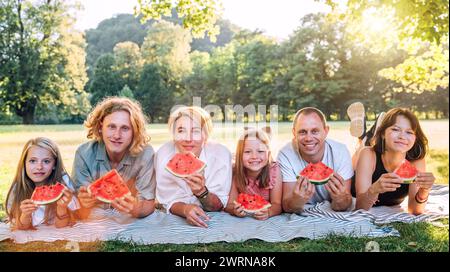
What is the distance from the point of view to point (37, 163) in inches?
183

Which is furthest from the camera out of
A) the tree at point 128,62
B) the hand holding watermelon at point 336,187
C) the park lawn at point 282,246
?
the tree at point 128,62

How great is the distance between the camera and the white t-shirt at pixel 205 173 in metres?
4.74

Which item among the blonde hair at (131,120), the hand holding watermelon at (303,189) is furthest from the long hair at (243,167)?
the blonde hair at (131,120)

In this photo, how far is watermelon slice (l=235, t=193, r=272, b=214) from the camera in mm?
4809

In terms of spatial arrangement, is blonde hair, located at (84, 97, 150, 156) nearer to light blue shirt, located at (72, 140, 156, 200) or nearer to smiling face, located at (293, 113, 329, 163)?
light blue shirt, located at (72, 140, 156, 200)

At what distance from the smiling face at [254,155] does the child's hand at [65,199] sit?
62.0 inches

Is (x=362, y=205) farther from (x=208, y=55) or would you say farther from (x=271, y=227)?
(x=208, y=55)

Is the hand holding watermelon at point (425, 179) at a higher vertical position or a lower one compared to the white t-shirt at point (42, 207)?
higher

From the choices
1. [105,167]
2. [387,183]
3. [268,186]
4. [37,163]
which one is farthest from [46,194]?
[387,183]

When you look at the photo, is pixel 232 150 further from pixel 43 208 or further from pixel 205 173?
pixel 43 208

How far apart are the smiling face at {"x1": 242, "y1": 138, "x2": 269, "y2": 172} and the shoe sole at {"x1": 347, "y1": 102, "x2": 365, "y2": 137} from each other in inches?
34.9

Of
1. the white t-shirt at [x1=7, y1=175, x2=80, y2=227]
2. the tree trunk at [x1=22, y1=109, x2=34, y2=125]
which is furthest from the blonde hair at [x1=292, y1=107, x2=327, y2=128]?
the tree trunk at [x1=22, y1=109, x2=34, y2=125]

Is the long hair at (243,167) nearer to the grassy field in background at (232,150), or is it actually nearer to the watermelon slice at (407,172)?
the grassy field in background at (232,150)
